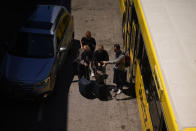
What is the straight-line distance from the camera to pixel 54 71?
33.7 ft

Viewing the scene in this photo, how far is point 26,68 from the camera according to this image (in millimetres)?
9938

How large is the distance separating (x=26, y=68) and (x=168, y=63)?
18.0 ft

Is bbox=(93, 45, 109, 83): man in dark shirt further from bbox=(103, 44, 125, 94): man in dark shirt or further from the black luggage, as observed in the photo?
the black luggage

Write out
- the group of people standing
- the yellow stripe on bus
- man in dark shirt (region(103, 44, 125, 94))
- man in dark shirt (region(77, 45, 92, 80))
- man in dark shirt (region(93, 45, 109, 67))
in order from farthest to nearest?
man in dark shirt (region(77, 45, 92, 80)) < man in dark shirt (region(93, 45, 109, 67)) < the group of people standing < man in dark shirt (region(103, 44, 125, 94)) < the yellow stripe on bus

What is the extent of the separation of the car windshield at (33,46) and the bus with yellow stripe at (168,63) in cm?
324

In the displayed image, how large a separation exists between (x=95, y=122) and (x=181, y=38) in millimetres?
4383

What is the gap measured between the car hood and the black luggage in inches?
47.0

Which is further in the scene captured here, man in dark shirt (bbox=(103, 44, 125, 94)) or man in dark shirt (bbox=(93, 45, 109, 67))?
man in dark shirt (bbox=(93, 45, 109, 67))

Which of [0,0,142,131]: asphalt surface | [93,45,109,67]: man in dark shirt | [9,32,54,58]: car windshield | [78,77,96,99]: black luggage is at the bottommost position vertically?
[0,0,142,131]: asphalt surface

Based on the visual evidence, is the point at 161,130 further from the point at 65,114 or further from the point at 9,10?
the point at 9,10

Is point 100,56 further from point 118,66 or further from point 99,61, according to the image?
point 118,66

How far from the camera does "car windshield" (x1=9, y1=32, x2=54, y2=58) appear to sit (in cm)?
1034

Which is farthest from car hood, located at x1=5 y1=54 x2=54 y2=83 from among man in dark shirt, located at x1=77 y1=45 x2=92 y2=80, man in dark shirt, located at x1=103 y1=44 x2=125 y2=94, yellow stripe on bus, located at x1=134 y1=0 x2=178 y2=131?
yellow stripe on bus, located at x1=134 y1=0 x2=178 y2=131

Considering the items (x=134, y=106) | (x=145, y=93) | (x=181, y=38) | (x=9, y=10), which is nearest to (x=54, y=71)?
(x=134, y=106)
